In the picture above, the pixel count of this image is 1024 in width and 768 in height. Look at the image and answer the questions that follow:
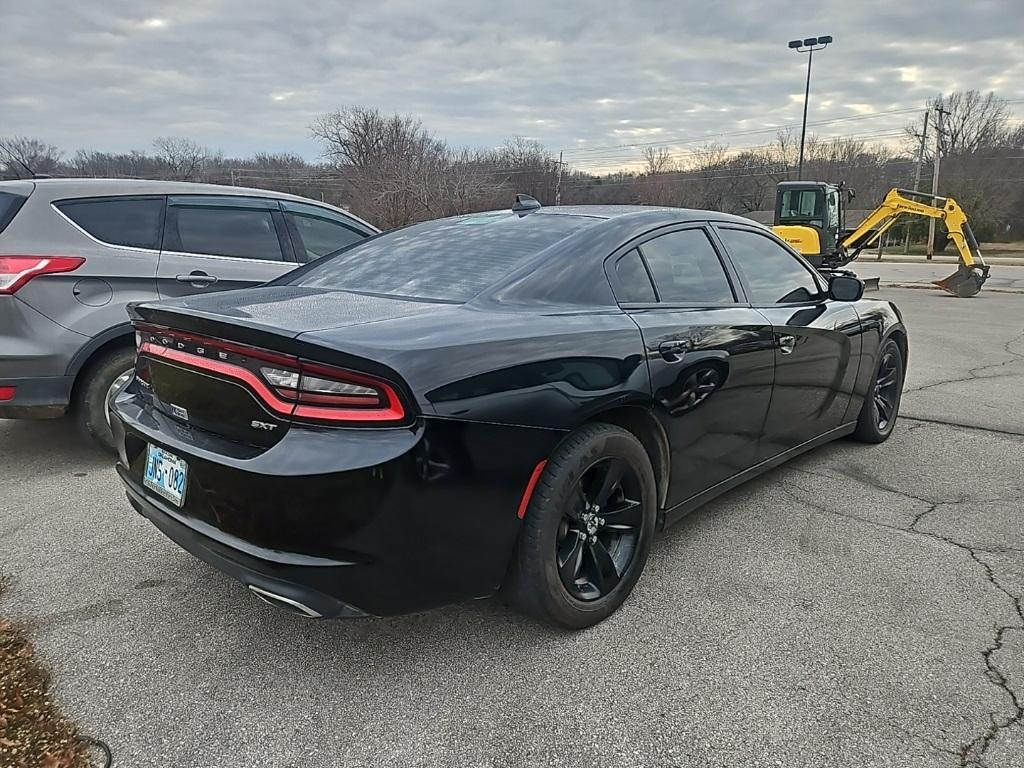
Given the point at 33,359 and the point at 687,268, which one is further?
the point at 33,359

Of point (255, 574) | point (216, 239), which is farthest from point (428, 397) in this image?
Result: point (216, 239)

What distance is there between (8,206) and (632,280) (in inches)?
138

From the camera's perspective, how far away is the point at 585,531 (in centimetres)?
256

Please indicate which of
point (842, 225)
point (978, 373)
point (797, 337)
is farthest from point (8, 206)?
point (842, 225)

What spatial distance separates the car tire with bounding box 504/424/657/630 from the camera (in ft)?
7.64

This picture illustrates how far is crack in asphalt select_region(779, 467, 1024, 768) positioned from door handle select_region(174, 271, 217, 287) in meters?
3.74

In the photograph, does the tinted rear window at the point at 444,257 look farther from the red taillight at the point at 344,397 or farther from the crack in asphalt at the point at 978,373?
the crack in asphalt at the point at 978,373

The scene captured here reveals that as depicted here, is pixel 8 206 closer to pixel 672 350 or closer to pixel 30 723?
pixel 30 723

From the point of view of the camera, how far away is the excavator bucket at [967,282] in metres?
16.7

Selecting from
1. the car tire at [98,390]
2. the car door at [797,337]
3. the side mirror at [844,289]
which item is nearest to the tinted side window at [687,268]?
the car door at [797,337]

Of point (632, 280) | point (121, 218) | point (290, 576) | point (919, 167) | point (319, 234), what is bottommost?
point (290, 576)

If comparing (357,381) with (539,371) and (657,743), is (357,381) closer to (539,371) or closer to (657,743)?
(539,371)

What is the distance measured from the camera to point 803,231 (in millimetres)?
17922

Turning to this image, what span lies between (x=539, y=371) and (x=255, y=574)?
1048mm
